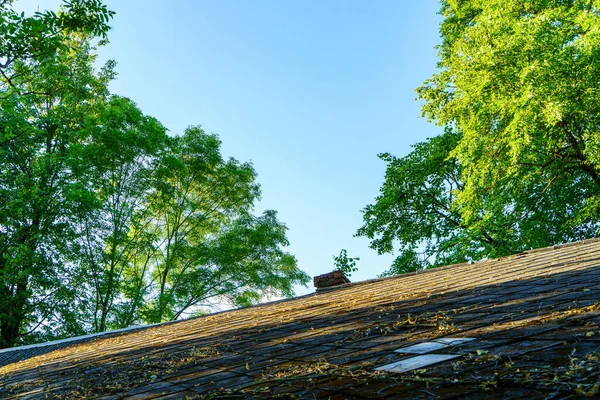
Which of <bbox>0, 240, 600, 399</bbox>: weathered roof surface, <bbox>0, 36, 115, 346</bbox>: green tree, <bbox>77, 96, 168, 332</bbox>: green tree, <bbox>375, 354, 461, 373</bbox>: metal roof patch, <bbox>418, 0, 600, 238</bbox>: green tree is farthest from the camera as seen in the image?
<bbox>77, 96, 168, 332</bbox>: green tree

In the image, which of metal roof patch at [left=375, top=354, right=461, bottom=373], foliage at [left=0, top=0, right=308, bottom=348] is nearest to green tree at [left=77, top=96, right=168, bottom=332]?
foliage at [left=0, top=0, right=308, bottom=348]

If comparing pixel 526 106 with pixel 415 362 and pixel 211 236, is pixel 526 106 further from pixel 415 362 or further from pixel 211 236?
pixel 211 236

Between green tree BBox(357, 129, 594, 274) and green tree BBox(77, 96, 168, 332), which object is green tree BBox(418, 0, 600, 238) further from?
green tree BBox(77, 96, 168, 332)

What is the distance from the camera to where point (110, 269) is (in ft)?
71.2

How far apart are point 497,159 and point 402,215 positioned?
21.0 feet

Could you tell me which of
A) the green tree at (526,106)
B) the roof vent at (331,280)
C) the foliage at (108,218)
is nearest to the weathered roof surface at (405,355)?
the roof vent at (331,280)

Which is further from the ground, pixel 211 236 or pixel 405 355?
pixel 211 236

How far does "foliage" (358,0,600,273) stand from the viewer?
39.9ft

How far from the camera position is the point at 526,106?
1240cm

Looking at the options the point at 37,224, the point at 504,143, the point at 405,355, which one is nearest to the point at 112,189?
the point at 37,224

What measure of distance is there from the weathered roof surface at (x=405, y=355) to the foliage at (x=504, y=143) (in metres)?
8.75

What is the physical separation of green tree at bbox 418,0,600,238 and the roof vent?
6.18m

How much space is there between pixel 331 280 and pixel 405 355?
7819 millimetres

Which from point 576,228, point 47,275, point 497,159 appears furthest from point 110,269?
point 576,228
